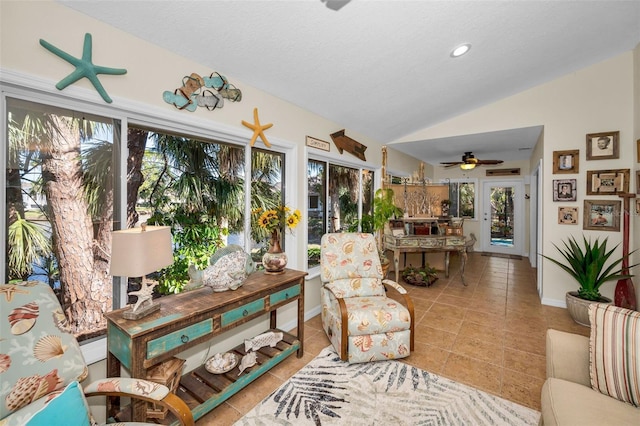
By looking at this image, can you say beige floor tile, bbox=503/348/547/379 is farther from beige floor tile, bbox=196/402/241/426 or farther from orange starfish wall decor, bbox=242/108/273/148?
orange starfish wall decor, bbox=242/108/273/148

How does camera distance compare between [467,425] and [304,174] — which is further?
[304,174]

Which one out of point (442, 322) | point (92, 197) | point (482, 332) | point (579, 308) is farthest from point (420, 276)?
point (92, 197)

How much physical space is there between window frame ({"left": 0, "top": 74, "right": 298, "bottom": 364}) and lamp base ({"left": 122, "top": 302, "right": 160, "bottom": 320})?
399 mm

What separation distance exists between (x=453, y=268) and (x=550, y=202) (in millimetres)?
2436

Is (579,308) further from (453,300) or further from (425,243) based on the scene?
(425,243)

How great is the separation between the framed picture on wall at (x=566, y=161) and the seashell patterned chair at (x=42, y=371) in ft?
15.3

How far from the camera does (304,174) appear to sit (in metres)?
3.07

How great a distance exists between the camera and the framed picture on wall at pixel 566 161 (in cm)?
345

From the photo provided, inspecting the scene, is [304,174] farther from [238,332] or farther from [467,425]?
[467,425]

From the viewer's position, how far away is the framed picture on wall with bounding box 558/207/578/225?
349cm

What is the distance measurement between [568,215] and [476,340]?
7.37ft

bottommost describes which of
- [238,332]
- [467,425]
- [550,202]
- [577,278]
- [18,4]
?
[467,425]

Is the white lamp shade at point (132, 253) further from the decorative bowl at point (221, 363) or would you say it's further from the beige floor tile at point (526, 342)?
the beige floor tile at point (526, 342)

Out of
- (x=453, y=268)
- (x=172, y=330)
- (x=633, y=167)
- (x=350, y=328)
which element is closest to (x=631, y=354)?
(x=350, y=328)
